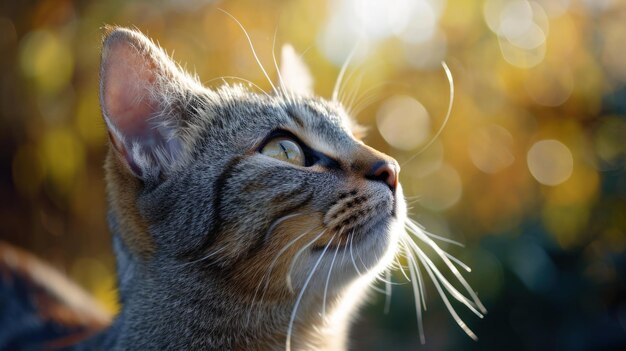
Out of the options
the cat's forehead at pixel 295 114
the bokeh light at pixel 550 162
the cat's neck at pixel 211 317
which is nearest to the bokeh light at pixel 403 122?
the bokeh light at pixel 550 162

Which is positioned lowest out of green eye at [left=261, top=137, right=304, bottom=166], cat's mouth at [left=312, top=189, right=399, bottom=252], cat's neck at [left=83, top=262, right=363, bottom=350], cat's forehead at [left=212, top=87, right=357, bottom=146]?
cat's neck at [left=83, top=262, right=363, bottom=350]

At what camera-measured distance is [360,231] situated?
1.60m

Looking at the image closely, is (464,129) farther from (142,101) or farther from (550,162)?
(142,101)

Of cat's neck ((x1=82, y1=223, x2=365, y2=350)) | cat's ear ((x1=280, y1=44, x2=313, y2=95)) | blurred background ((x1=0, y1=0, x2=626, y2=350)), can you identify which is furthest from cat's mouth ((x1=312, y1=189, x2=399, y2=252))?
blurred background ((x1=0, y1=0, x2=626, y2=350))

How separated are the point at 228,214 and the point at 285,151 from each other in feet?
0.82

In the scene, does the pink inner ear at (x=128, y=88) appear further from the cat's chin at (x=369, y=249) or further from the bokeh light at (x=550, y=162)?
the bokeh light at (x=550, y=162)

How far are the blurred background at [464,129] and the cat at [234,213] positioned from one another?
174 centimetres

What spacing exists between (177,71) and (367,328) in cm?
262

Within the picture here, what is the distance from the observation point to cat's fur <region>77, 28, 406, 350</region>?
1.61m

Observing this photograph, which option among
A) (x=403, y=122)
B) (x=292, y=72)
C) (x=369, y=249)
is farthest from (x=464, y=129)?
(x=369, y=249)

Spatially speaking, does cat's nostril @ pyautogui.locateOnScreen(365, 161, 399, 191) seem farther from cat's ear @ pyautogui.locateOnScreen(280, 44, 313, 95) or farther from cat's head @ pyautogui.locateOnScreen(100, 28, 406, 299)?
cat's ear @ pyautogui.locateOnScreen(280, 44, 313, 95)

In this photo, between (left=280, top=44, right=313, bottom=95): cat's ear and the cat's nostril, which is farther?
(left=280, top=44, right=313, bottom=95): cat's ear

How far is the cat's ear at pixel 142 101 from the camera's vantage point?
66.0 inches

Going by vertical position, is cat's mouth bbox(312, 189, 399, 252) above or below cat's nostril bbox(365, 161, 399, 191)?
below
